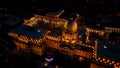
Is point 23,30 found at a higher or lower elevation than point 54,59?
higher

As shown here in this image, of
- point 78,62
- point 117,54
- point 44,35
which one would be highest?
point 44,35

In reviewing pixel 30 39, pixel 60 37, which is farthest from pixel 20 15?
pixel 60 37

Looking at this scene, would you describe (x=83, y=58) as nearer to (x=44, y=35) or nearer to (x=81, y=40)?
(x=81, y=40)

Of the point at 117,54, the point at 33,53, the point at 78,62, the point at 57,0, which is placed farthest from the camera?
the point at 57,0

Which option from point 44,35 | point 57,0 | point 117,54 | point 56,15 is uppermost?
point 57,0

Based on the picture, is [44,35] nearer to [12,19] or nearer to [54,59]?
[54,59]

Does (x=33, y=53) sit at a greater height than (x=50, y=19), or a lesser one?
lesser

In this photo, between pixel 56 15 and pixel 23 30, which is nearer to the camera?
pixel 23 30

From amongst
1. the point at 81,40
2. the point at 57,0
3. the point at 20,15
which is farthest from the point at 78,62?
the point at 57,0

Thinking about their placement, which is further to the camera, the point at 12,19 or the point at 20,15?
the point at 20,15

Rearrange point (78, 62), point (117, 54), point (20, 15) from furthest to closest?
point (20, 15), point (78, 62), point (117, 54)
